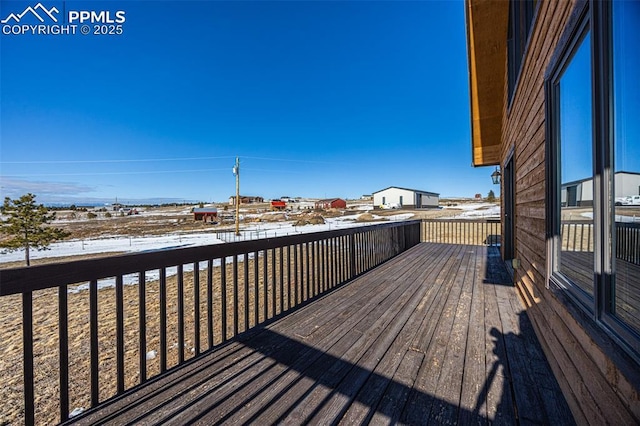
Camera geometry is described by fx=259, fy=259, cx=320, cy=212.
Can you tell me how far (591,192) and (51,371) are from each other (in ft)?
14.0

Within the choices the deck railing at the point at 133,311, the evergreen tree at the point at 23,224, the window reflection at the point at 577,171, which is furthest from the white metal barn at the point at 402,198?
the window reflection at the point at 577,171

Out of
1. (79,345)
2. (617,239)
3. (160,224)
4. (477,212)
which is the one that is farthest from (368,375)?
(160,224)

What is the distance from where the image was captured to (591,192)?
118 cm

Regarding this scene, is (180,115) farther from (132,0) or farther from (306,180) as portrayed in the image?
(306,180)

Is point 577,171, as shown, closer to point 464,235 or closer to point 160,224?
point 464,235

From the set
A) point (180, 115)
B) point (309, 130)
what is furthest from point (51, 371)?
point (309, 130)

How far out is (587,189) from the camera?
49.3 inches

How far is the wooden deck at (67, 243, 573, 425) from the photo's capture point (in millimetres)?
1304

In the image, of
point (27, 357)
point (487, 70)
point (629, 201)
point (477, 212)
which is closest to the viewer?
point (629, 201)

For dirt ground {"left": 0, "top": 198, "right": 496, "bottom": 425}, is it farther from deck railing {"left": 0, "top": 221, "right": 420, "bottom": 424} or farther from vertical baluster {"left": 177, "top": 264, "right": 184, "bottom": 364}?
vertical baluster {"left": 177, "top": 264, "right": 184, "bottom": 364}

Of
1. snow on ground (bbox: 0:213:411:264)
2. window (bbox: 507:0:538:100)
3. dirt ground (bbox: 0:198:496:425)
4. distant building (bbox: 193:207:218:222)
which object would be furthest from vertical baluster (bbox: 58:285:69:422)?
distant building (bbox: 193:207:218:222)
